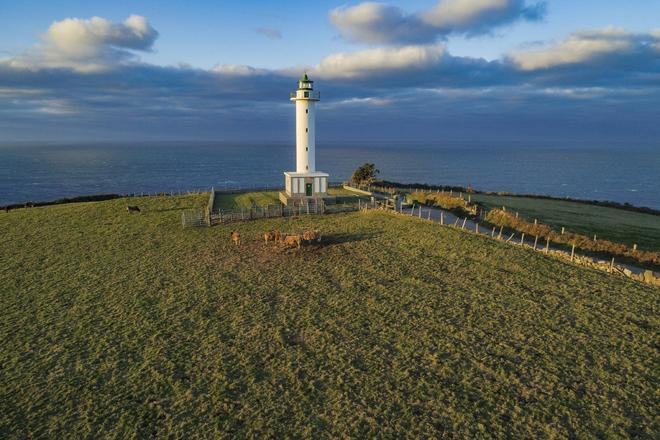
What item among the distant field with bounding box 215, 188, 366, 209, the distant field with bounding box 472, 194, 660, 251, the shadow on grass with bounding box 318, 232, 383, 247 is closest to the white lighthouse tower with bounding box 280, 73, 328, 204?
the distant field with bounding box 215, 188, 366, 209

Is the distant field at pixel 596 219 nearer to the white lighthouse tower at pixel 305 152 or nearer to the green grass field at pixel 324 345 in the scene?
the green grass field at pixel 324 345

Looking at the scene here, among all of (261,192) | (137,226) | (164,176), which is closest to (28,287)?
(137,226)

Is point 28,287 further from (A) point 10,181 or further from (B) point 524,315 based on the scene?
(A) point 10,181

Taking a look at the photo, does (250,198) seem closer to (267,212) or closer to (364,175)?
(267,212)

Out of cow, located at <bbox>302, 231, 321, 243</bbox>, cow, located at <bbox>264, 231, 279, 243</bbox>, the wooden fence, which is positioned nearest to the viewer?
cow, located at <bbox>302, 231, 321, 243</bbox>

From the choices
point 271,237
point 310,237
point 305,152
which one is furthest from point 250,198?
point 310,237

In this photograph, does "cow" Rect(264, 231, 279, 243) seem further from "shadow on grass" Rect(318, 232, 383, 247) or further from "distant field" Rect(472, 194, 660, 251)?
"distant field" Rect(472, 194, 660, 251)
